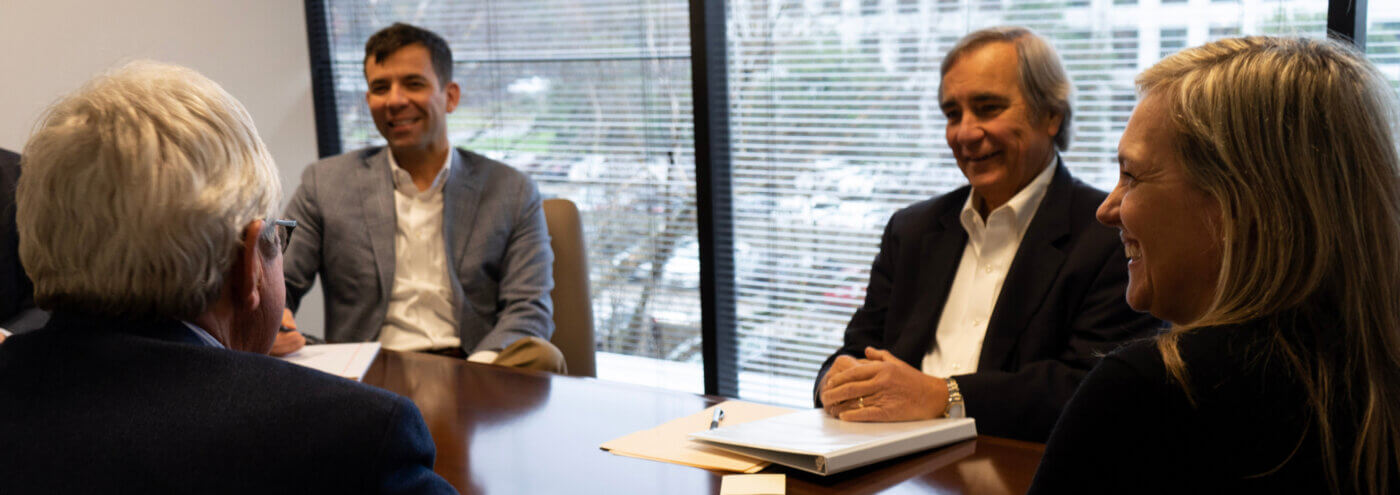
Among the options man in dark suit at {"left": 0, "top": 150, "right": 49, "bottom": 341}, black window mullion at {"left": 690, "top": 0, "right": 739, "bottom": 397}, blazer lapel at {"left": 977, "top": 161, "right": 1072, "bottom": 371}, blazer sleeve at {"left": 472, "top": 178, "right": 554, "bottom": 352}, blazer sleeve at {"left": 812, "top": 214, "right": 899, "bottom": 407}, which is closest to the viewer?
blazer lapel at {"left": 977, "top": 161, "right": 1072, "bottom": 371}

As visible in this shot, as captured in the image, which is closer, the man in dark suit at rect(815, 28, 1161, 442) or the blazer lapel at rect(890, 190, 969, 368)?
the man in dark suit at rect(815, 28, 1161, 442)

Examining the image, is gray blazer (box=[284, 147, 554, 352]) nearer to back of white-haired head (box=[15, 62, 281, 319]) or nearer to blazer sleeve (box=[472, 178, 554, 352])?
blazer sleeve (box=[472, 178, 554, 352])

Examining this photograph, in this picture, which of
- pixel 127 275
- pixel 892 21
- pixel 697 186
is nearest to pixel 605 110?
pixel 697 186

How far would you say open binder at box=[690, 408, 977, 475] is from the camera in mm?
1374

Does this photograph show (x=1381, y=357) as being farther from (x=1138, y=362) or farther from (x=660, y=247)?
(x=660, y=247)

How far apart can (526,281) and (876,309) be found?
0.99 metres

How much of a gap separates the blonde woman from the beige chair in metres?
1.93

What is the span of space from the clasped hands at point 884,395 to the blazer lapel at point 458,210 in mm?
1427

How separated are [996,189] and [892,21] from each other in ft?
3.35

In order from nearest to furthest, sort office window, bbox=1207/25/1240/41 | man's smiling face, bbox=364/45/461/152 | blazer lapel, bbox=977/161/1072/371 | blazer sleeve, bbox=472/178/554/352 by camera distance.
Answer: blazer lapel, bbox=977/161/1072/371 → office window, bbox=1207/25/1240/41 → blazer sleeve, bbox=472/178/554/352 → man's smiling face, bbox=364/45/461/152

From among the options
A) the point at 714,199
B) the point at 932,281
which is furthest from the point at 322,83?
the point at 932,281

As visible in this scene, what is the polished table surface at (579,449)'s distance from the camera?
1.37m

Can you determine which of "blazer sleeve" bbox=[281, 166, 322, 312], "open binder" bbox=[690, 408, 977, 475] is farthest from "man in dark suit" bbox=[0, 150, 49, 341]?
"open binder" bbox=[690, 408, 977, 475]

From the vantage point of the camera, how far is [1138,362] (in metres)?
0.95
